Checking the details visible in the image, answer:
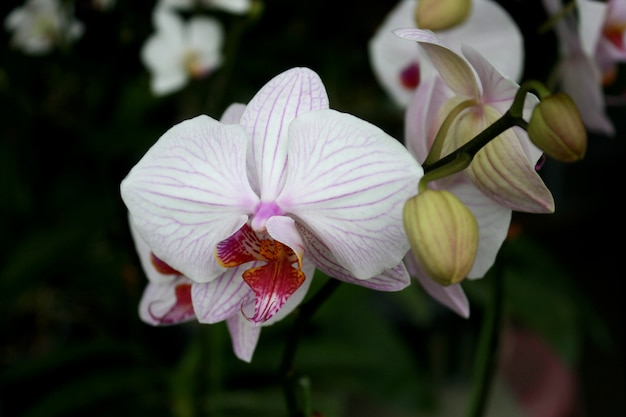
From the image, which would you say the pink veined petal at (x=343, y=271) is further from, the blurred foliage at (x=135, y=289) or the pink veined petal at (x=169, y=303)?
the blurred foliage at (x=135, y=289)

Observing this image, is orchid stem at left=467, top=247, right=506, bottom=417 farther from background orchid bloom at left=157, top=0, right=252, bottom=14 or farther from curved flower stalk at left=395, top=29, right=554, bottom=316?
background orchid bloom at left=157, top=0, right=252, bottom=14

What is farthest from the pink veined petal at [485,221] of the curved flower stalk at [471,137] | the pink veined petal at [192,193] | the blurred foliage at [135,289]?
the blurred foliage at [135,289]

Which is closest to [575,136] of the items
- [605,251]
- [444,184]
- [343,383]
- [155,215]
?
[444,184]

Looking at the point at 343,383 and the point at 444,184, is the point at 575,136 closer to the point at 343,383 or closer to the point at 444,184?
the point at 444,184

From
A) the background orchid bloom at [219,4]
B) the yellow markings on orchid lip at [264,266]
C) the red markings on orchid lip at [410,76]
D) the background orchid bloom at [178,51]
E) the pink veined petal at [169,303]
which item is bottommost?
the background orchid bloom at [178,51]

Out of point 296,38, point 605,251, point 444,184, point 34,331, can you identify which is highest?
point 444,184

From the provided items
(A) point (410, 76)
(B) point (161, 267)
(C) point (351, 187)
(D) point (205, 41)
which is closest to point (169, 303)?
(B) point (161, 267)
